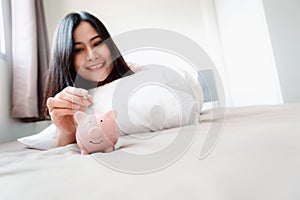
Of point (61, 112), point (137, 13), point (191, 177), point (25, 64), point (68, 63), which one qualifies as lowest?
point (191, 177)

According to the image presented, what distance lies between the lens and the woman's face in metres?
1.06

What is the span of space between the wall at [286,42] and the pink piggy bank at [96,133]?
74.7 inches

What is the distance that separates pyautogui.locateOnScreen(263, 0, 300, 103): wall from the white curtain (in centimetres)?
185

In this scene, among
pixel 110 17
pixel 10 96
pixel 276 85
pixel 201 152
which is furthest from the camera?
pixel 110 17

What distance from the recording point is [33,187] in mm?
280

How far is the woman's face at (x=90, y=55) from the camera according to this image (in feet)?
3.47

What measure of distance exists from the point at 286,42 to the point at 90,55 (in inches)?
70.7

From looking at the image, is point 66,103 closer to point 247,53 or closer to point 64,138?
point 64,138

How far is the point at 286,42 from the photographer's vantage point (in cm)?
208

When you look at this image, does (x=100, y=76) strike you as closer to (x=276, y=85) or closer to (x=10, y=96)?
(x=10, y=96)

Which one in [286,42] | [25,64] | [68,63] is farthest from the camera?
[286,42]

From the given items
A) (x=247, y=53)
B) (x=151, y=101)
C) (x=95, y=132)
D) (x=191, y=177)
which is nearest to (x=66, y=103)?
(x=95, y=132)

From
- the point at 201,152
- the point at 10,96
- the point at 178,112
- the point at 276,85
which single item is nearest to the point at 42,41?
the point at 10,96

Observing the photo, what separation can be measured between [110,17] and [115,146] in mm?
1947
